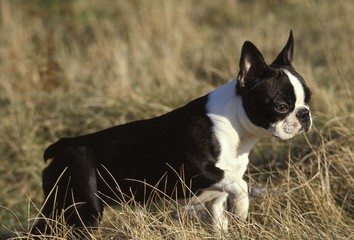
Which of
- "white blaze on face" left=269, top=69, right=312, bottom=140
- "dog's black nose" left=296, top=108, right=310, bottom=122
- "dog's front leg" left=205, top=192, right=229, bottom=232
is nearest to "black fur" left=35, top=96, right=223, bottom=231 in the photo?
"dog's front leg" left=205, top=192, right=229, bottom=232

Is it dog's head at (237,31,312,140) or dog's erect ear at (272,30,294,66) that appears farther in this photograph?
dog's erect ear at (272,30,294,66)

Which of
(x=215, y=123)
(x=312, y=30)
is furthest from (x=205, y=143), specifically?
(x=312, y=30)

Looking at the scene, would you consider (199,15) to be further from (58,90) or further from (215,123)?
(215,123)

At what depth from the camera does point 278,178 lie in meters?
6.08

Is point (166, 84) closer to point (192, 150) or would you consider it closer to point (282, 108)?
point (192, 150)

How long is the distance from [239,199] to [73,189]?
3.60 feet

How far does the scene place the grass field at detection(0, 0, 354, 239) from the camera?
5.39 m

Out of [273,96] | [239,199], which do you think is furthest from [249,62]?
[239,199]

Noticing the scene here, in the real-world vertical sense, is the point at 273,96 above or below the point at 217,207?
above

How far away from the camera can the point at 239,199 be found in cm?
516

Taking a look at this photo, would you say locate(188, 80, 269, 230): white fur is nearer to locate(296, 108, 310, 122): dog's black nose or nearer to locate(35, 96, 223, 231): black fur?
locate(35, 96, 223, 231): black fur

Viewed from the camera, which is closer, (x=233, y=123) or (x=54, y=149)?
(x=233, y=123)

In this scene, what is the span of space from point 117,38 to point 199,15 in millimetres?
2355

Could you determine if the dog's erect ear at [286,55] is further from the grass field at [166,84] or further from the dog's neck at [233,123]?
the grass field at [166,84]
